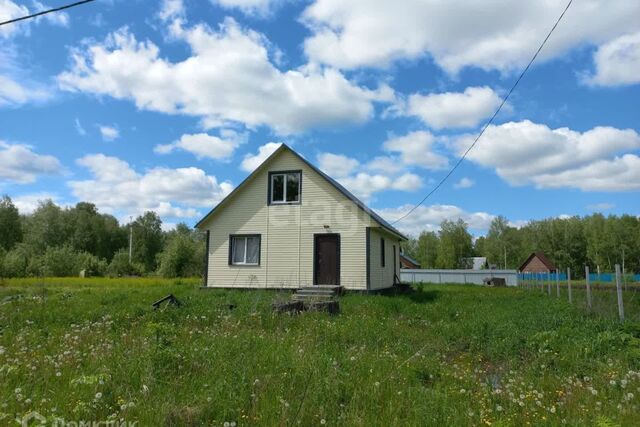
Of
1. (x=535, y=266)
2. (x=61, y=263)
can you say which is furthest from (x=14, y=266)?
(x=535, y=266)

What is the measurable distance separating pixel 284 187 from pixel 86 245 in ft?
212

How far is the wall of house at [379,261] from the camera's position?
19672 millimetres

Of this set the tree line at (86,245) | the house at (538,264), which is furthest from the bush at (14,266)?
the house at (538,264)

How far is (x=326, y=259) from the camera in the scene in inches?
757

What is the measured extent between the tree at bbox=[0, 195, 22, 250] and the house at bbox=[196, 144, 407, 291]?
208ft

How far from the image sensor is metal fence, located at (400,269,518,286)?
152 feet

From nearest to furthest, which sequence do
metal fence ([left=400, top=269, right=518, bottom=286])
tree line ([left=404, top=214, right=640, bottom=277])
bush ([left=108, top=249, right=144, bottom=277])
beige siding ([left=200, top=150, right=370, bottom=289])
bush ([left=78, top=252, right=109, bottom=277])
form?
beige siding ([left=200, top=150, right=370, bottom=289]) → metal fence ([left=400, top=269, right=518, bottom=286]) → bush ([left=78, top=252, right=109, bottom=277]) → bush ([left=108, top=249, right=144, bottom=277]) → tree line ([left=404, top=214, right=640, bottom=277])

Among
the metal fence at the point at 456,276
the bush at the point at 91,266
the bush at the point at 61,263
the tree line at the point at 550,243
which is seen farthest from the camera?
the tree line at the point at 550,243

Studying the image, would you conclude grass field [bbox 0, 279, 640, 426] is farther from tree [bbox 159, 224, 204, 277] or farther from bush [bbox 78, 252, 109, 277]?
bush [bbox 78, 252, 109, 277]

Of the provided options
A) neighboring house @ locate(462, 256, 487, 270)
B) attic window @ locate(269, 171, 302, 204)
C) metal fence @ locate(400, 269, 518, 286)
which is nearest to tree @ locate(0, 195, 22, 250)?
metal fence @ locate(400, 269, 518, 286)

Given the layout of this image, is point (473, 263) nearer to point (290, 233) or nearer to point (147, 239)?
point (147, 239)

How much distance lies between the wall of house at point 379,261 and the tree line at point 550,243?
6137cm

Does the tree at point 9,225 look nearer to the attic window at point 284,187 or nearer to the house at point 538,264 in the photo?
the attic window at point 284,187

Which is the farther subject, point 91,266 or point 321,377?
point 91,266
